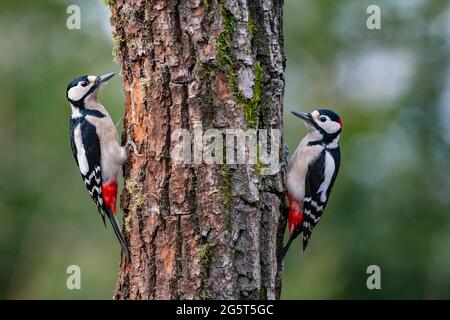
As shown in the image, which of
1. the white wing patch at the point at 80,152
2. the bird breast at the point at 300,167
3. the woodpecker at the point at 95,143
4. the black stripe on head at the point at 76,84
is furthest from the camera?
the black stripe on head at the point at 76,84

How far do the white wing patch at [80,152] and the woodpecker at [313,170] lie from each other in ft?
4.95

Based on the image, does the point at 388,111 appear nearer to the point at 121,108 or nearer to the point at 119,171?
the point at 121,108

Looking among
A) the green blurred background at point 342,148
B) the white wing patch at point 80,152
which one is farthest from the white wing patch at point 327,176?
the green blurred background at point 342,148

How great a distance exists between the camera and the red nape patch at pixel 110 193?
15.2ft

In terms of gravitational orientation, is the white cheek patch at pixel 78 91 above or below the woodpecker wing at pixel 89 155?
above

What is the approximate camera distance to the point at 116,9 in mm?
3682

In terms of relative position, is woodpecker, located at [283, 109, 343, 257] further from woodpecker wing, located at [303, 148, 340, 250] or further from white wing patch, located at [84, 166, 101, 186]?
white wing patch, located at [84, 166, 101, 186]

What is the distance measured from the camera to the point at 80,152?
479 centimetres

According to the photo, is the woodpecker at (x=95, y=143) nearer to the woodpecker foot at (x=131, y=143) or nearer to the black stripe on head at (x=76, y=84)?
the black stripe on head at (x=76, y=84)

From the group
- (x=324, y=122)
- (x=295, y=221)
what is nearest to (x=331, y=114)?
(x=324, y=122)

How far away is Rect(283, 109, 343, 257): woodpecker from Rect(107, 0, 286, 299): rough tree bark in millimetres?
992
